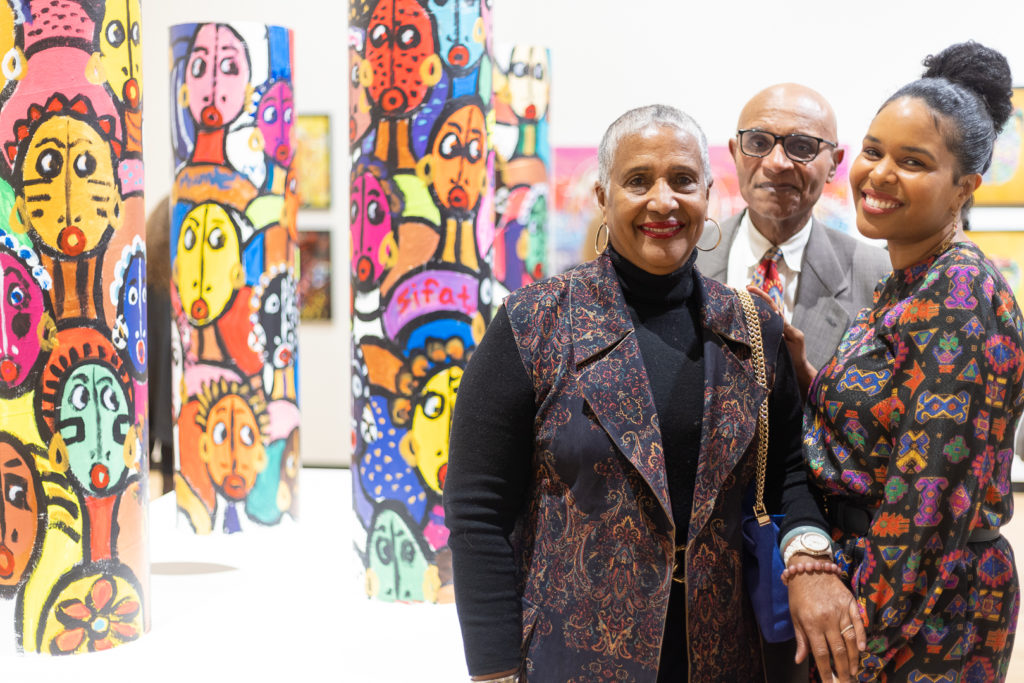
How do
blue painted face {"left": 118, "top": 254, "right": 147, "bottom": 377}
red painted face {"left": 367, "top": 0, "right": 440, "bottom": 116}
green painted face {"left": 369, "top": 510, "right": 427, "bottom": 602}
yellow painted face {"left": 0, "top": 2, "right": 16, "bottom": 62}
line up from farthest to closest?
green painted face {"left": 369, "top": 510, "right": 427, "bottom": 602} < red painted face {"left": 367, "top": 0, "right": 440, "bottom": 116} < blue painted face {"left": 118, "top": 254, "right": 147, "bottom": 377} < yellow painted face {"left": 0, "top": 2, "right": 16, "bottom": 62}

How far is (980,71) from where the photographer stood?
2055 millimetres

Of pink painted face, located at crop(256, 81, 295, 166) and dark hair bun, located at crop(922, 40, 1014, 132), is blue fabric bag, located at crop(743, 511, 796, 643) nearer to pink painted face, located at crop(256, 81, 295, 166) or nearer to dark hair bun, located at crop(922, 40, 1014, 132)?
dark hair bun, located at crop(922, 40, 1014, 132)

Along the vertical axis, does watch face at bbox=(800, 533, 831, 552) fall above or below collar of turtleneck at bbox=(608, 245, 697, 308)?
below

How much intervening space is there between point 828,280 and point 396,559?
1.89 metres

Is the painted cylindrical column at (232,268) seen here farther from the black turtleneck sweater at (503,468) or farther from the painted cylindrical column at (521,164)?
the black turtleneck sweater at (503,468)

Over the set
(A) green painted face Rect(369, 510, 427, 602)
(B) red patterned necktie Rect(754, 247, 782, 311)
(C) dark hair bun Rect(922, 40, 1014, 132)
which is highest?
(C) dark hair bun Rect(922, 40, 1014, 132)

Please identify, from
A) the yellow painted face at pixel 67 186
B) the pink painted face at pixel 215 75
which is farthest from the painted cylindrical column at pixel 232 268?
the yellow painted face at pixel 67 186

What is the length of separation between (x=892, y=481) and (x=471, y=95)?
8.02ft

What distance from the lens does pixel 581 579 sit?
73.8 inches

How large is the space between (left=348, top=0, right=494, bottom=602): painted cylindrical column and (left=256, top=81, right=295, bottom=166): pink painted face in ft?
3.82

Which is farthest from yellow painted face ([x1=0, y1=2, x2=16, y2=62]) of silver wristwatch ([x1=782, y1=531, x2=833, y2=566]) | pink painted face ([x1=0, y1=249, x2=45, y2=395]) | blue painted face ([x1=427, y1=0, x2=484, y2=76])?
silver wristwatch ([x1=782, y1=531, x2=833, y2=566])

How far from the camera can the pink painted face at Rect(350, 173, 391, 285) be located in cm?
391

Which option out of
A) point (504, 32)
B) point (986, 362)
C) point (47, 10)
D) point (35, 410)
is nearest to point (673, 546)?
point (986, 362)

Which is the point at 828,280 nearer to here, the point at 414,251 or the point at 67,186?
the point at 414,251
